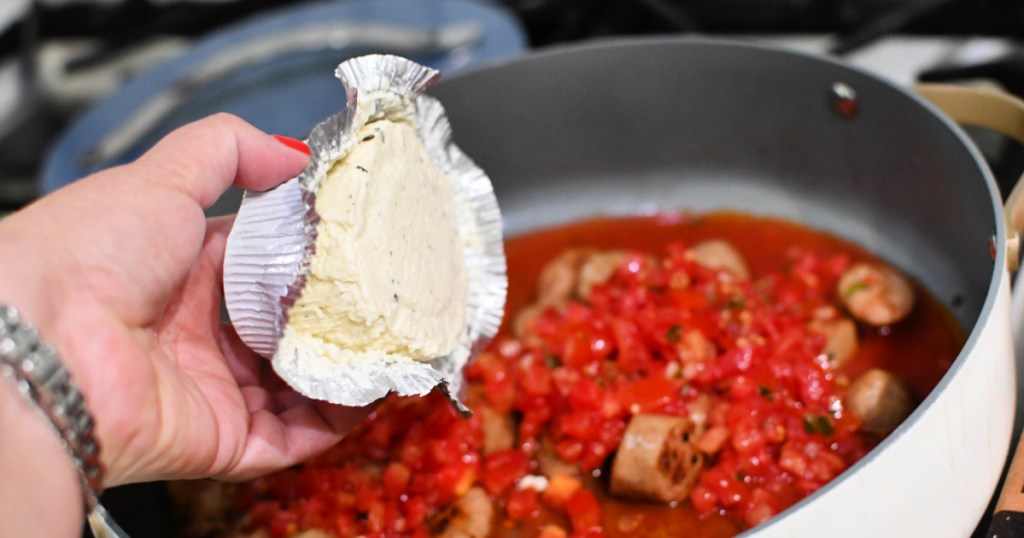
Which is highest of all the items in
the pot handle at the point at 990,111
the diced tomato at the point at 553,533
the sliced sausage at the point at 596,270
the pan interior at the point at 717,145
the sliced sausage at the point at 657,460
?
the pot handle at the point at 990,111

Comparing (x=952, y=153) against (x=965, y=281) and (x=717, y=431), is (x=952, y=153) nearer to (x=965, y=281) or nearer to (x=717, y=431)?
(x=965, y=281)

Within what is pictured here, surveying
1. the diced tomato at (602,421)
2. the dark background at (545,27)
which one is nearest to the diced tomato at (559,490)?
the diced tomato at (602,421)

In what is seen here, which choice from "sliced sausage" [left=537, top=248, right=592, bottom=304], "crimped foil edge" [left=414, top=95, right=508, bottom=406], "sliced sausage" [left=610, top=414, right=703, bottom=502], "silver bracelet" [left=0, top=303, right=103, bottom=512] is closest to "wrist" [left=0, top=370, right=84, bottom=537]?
"silver bracelet" [left=0, top=303, right=103, bottom=512]

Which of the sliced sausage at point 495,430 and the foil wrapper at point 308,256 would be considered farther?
the sliced sausage at point 495,430

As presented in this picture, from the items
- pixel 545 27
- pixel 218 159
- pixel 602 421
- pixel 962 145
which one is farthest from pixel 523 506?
pixel 545 27

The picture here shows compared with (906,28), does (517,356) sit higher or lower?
lower

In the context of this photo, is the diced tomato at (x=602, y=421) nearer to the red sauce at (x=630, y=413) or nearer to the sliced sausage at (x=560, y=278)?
the red sauce at (x=630, y=413)

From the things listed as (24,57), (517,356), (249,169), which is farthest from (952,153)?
(24,57)
